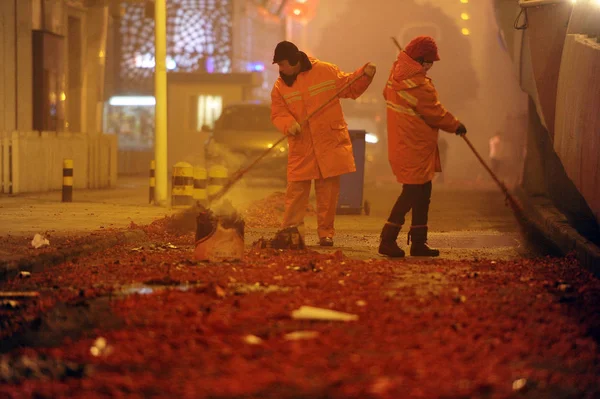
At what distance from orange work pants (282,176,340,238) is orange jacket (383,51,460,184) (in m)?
0.88

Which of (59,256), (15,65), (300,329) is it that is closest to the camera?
(300,329)

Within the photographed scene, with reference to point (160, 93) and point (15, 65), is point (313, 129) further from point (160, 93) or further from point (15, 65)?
point (15, 65)

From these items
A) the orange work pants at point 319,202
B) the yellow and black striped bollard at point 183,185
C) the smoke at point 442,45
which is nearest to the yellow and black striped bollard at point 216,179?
the yellow and black striped bollard at point 183,185

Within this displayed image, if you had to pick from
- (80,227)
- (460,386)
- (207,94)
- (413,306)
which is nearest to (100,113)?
(207,94)

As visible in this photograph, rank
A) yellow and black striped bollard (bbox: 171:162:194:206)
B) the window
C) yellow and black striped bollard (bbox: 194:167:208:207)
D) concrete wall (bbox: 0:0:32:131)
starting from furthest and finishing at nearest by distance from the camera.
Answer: the window, concrete wall (bbox: 0:0:32:131), yellow and black striped bollard (bbox: 171:162:194:206), yellow and black striped bollard (bbox: 194:167:208:207)

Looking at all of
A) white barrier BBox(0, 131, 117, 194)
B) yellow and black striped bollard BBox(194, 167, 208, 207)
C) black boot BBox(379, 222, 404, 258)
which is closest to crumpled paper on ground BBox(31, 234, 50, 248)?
black boot BBox(379, 222, 404, 258)

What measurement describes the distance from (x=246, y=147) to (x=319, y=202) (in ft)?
37.3

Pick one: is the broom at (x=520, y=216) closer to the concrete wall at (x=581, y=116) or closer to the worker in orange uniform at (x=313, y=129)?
the concrete wall at (x=581, y=116)

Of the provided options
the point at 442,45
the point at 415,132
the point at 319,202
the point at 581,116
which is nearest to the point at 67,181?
the point at 319,202

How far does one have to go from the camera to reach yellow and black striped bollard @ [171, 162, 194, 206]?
1420cm

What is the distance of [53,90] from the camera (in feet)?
74.6

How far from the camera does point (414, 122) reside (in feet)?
29.4

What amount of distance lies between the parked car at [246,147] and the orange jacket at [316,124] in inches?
421

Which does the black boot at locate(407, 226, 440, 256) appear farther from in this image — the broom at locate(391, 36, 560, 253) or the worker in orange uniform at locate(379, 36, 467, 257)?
the broom at locate(391, 36, 560, 253)
